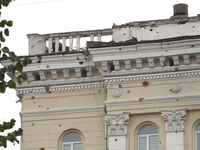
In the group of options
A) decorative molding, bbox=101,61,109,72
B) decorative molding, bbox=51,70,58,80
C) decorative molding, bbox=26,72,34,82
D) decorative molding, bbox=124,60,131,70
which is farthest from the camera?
decorative molding, bbox=26,72,34,82

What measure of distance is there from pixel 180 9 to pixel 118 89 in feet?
11.8

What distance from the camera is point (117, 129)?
22594 mm

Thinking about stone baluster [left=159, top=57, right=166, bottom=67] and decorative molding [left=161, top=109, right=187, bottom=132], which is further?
stone baluster [left=159, top=57, right=166, bottom=67]

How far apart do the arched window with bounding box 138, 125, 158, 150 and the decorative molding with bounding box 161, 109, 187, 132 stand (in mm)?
541

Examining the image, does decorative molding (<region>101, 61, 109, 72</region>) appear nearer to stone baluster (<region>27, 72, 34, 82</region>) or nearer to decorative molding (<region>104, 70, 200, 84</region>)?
decorative molding (<region>104, 70, 200, 84</region>)

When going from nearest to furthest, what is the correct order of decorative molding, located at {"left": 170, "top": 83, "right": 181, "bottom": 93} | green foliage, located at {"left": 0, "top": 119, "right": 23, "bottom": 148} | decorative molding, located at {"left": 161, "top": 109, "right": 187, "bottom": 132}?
green foliage, located at {"left": 0, "top": 119, "right": 23, "bottom": 148}, decorative molding, located at {"left": 161, "top": 109, "right": 187, "bottom": 132}, decorative molding, located at {"left": 170, "top": 83, "right": 181, "bottom": 93}

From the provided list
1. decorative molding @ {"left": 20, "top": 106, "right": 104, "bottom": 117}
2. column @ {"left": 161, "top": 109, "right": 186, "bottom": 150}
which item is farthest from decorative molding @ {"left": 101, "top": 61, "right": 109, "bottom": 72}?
column @ {"left": 161, "top": 109, "right": 186, "bottom": 150}

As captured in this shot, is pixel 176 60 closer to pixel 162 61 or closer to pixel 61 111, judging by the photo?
pixel 162 61

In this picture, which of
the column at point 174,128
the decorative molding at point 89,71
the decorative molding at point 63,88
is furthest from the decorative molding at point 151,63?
the decorative molding at point 89,71

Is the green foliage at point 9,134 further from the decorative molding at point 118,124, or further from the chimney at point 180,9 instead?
the chimney at point 180,9

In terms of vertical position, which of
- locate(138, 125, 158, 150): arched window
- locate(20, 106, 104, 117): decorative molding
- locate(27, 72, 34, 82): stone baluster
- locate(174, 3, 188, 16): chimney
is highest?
locate(174, 3, 188, 16): chimney

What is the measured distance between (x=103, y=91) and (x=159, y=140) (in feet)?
8.16

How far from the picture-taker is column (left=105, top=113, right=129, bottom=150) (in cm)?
2241

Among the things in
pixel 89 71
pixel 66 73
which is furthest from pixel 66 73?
pixel 89 71
